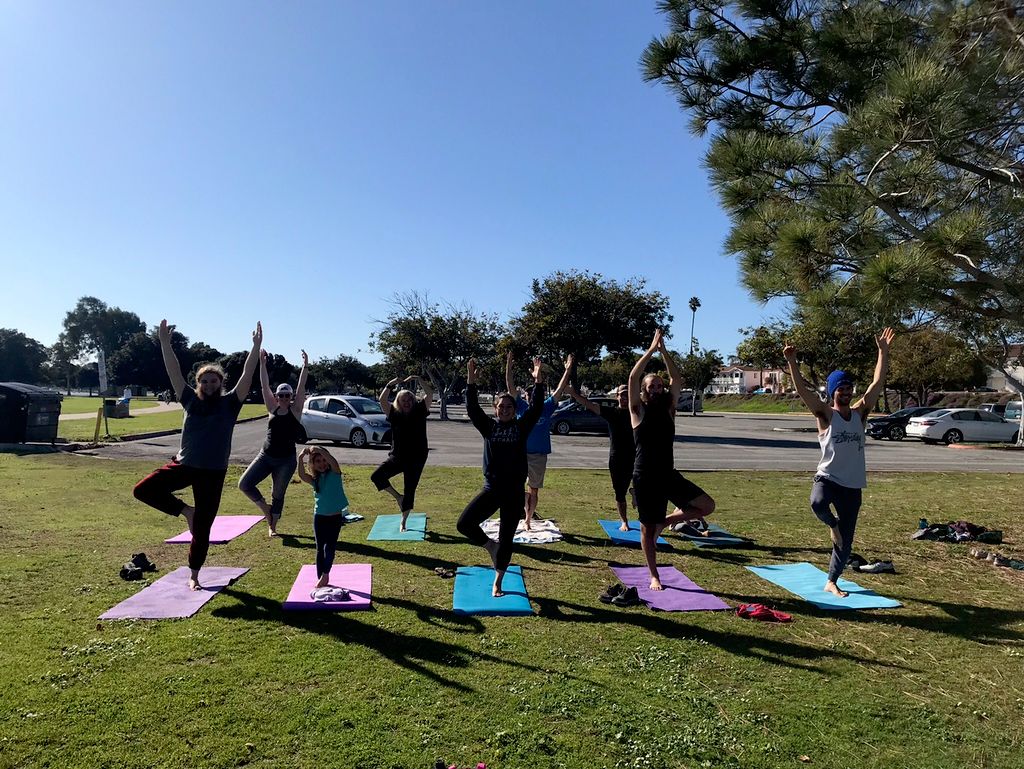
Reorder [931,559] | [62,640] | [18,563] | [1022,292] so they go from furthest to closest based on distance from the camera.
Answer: [931,559], [18,563], [1022,292], [62,640]

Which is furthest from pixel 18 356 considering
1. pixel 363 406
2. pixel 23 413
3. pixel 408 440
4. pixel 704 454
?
pixel 408 440

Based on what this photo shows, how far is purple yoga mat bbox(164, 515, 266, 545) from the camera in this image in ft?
23.7

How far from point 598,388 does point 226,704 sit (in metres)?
75.6

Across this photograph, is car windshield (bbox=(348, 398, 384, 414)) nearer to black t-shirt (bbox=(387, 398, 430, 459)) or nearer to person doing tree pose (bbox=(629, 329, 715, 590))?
black t-shirt (bbox=(387, 398, 430, 459))

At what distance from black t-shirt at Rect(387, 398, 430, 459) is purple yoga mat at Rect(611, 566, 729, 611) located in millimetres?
2753

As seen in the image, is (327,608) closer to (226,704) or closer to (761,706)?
(226,704)

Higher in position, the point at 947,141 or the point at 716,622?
the point at 947,141

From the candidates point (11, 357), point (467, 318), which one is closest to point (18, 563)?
point (467, 318)

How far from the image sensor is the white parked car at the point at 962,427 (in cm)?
2605

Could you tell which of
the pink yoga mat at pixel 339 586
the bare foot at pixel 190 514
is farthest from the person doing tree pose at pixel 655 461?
the bare foot at pixel 190 514

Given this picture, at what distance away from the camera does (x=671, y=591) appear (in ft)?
18.5

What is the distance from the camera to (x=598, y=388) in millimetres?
78062

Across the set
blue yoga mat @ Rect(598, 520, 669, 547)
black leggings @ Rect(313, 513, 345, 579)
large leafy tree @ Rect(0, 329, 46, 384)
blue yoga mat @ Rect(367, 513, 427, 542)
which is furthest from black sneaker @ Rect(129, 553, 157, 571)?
large leafy tree @ Rect(0, 329, 46, 384)

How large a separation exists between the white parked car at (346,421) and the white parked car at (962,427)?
21021 mm
